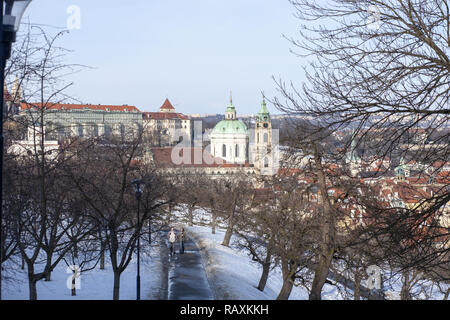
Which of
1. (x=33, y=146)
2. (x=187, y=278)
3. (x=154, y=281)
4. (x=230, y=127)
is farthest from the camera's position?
(x=230, y=127)

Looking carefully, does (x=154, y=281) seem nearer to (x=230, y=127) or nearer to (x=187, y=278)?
(x=187, y=278)

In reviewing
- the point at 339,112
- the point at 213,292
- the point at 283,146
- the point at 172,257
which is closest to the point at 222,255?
the point at 172,257

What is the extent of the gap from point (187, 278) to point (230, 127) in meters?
109

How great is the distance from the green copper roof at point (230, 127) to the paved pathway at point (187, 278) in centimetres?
9910

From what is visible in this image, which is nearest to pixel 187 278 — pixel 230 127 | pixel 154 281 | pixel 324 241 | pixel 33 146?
pixel 154 281

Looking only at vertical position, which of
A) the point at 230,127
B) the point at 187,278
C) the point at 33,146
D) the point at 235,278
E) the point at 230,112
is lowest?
the point at 235,278

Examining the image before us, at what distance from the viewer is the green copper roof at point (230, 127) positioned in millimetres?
134125

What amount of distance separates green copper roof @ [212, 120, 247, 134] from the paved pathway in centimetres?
9910

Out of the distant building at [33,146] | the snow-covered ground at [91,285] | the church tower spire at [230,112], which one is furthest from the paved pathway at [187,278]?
the church tower spire at [230,112]

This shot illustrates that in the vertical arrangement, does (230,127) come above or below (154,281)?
above

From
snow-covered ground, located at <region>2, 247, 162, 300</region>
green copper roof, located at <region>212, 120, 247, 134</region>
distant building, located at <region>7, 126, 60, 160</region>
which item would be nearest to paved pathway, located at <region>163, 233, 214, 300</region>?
snow-covered ground, located at <region>2, 247, 162, 300</region>

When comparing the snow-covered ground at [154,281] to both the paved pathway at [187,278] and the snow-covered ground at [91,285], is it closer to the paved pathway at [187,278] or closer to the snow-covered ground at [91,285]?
the snow-covered ground at [91,285]

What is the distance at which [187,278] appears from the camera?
25.6m
